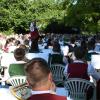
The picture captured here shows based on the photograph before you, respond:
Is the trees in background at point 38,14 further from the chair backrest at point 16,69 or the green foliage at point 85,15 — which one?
the chair backrest at point 16,69

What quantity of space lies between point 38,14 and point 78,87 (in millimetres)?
54530

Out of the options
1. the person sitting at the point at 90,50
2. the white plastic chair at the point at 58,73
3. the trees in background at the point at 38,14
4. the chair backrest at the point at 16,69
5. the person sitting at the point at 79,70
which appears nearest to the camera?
the person sitting at the point at 79,70

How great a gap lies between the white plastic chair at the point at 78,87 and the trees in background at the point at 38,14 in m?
39.8

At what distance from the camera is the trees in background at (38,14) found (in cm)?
5228

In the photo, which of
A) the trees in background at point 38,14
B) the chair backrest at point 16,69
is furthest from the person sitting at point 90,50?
the trees in background at point 38,14

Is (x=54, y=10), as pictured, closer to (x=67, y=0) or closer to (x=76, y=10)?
(x=67, y=0)

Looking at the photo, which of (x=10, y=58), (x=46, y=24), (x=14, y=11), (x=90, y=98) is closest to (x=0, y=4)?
(x=14, y=11)

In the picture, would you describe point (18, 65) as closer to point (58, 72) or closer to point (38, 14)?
point (58, 72)

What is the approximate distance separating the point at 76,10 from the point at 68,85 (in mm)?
47550

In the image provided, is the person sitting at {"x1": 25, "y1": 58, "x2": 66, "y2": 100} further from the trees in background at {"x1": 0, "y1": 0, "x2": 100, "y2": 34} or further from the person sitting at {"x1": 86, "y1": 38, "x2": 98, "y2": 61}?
the trees in background at {"x1": 0, "y1": 0, "x2": 100, "y2": 34}

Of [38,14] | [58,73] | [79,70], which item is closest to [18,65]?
[79,70]

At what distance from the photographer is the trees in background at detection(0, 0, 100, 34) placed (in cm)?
5228

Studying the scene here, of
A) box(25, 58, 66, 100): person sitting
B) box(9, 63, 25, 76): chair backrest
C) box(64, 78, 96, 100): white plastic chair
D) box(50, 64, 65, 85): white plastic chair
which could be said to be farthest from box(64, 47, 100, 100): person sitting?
box(25, 58, 66, 100): person sitting

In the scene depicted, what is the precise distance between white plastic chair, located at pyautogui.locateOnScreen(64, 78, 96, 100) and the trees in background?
39.8m
